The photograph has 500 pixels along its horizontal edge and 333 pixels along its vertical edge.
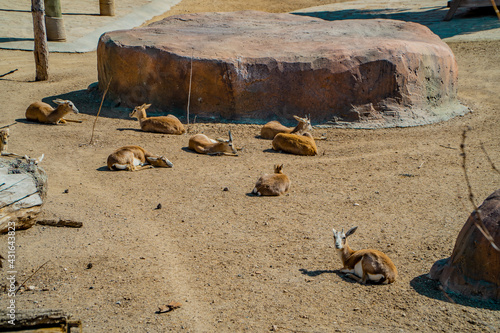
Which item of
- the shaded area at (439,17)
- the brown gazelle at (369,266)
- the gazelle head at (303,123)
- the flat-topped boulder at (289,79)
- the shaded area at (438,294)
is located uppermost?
the shaded area at (439,17)

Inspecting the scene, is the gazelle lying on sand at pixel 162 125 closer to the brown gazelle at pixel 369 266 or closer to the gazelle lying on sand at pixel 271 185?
the gazelle lying on sand at pixel 271 185

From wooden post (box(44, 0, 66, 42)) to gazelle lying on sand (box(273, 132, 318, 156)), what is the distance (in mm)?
11689

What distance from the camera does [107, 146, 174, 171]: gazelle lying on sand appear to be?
834 cm

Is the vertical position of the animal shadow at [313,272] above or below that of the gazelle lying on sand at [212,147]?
below

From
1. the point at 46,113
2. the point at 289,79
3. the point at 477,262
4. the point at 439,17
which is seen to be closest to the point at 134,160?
the point at 46,113

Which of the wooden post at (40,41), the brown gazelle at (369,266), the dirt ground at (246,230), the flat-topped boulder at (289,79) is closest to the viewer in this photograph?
the dirt ground at (246,230)

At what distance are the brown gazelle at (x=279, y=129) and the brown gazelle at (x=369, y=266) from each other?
195 inches

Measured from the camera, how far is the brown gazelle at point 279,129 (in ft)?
33.2

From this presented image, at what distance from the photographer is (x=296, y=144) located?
9445 millimetres

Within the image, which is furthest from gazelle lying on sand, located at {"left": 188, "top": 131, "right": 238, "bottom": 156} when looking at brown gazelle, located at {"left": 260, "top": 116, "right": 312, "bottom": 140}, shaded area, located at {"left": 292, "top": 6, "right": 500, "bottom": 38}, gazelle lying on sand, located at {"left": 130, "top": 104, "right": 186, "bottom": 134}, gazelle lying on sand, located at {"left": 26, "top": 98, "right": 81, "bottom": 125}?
shaded area, located at {"left": 292, "top": 6, "right": 500, "bottom": 38}

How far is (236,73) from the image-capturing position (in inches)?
431

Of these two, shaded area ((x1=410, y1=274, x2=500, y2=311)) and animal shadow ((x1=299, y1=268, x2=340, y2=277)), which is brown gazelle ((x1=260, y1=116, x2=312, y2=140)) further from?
shaded area ((x1=410, y1=274, x2=500, y2=311))

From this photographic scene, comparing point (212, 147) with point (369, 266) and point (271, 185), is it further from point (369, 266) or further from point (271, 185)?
point (369, 266)

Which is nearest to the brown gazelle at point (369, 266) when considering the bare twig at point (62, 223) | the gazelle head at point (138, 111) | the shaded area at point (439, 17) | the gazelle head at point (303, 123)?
the bare twig at point (62, 223)
